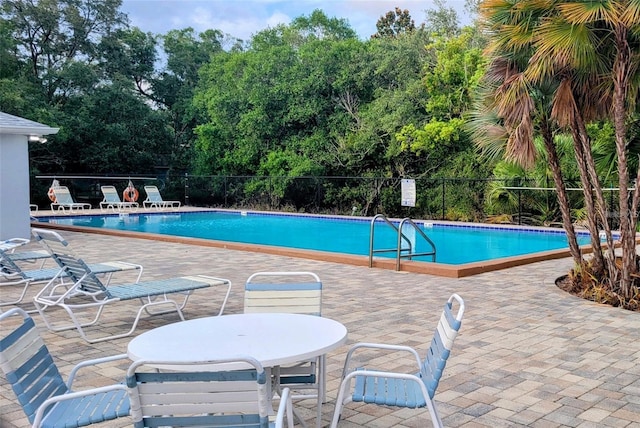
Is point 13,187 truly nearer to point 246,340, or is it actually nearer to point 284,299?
point 284,299

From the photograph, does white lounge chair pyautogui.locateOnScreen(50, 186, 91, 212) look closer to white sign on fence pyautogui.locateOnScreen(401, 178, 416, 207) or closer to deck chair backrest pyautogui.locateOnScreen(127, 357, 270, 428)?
white sign on fence pyautogui.locateOnScreen(401, 178, 416, 207)

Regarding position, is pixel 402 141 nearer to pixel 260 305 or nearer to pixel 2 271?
pixel 2 271

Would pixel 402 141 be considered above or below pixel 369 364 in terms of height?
above

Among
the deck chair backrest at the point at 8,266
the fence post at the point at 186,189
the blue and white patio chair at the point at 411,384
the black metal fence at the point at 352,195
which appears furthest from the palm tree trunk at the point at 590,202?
the fence post at the point at 186,189

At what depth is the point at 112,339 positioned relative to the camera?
4977 millimetres

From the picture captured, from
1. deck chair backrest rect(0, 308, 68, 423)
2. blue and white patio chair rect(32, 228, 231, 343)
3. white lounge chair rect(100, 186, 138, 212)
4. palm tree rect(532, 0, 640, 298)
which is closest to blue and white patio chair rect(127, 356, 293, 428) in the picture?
deck chair backrest rect(0, 308, 68, 423)

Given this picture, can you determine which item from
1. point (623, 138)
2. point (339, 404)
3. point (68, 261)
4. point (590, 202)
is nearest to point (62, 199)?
point (68, 261)

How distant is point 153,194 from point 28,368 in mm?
21405

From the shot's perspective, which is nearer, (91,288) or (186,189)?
(91,288)

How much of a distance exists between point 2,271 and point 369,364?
5062 mm

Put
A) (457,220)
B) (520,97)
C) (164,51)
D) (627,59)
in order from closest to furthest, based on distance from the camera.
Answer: (627,59)
(520,97)
(457,220)
(164,51)

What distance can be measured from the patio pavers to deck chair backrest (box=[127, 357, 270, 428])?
4.42 ft

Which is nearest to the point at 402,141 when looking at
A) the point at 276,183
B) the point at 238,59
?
the point at 276,183

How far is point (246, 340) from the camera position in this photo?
112 inches
